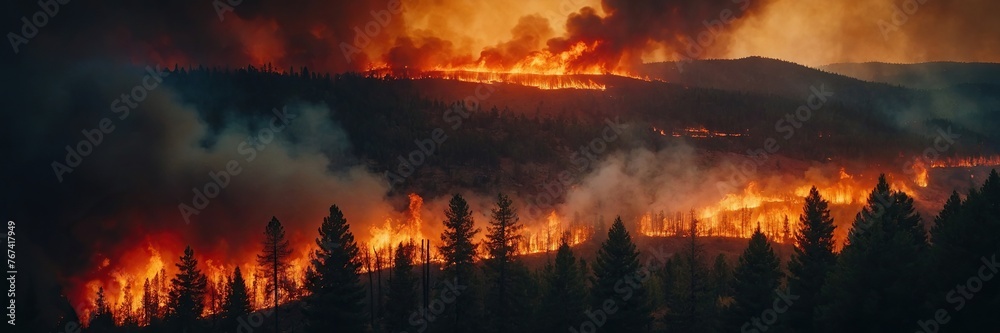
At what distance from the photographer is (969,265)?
52625 millimetres

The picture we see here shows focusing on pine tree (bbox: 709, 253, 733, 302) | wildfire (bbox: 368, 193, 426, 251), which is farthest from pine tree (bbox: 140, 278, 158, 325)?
pine tree (bbox: 709, 253, 733, 302)

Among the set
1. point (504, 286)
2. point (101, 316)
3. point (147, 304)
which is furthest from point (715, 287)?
point (101, 316)

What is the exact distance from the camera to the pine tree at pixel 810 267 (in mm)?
64562

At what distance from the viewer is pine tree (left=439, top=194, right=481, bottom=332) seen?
262 ft

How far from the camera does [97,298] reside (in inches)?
4407

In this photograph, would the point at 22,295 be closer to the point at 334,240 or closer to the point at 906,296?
the point at 334,240

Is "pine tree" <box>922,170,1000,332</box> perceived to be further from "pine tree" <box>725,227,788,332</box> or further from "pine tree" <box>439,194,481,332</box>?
"pine tree" <box>439,194,481,332</box>

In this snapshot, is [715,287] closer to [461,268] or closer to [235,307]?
[461,268]

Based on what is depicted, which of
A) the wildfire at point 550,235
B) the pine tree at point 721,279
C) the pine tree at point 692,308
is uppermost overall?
the wildfire at point 550,235

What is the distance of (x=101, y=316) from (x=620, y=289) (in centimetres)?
6556

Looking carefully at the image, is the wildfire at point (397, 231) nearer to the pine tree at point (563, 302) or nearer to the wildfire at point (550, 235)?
the wildfire at point (550, 235)

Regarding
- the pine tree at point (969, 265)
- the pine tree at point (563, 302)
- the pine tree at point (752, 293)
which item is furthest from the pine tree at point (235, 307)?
the pine tree at point (969, 265)

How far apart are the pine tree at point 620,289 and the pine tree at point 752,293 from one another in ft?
25.0

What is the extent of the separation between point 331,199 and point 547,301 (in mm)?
76531
